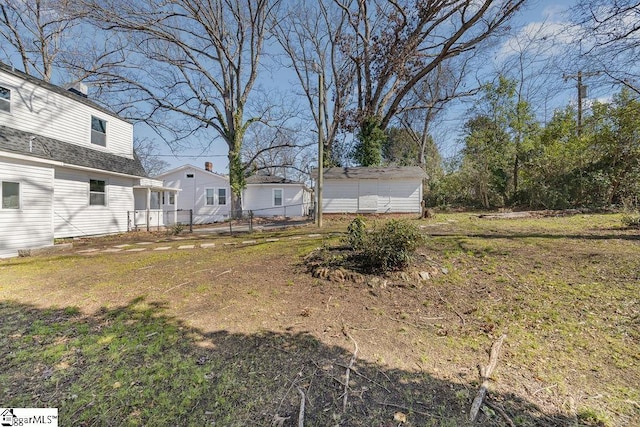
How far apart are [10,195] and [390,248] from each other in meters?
10.2

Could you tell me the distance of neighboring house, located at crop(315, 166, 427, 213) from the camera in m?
16.2

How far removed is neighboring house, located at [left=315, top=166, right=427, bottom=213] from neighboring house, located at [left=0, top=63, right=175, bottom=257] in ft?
32.8

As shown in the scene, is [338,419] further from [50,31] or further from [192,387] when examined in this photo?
[50,31]

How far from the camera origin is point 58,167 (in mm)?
9648

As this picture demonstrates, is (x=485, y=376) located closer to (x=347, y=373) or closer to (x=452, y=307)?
(x=347, y=373)

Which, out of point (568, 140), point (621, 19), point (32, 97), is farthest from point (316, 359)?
point (568, 140)

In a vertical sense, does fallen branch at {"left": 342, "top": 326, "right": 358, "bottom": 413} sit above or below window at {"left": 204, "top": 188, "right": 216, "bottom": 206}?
below

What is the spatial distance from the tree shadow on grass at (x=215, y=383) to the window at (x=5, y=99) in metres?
10.4

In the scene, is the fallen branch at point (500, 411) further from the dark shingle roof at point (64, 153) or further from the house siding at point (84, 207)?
the house siding at point (84, 207)

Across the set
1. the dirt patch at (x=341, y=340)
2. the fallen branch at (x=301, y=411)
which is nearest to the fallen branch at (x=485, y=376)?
the dirt patch at (x=341, y=340)

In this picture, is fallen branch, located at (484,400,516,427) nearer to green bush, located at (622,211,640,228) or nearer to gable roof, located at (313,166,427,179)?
green bush, located at (622,211,640,228)

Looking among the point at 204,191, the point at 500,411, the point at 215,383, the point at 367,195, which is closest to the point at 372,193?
the point at 367,195

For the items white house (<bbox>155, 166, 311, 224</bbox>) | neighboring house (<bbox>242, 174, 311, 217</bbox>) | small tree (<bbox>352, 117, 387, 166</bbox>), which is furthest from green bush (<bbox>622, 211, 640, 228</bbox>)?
neighboring house (<bbox>242, 174, 311, 217</bbox>)

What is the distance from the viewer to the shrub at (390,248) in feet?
13.8
